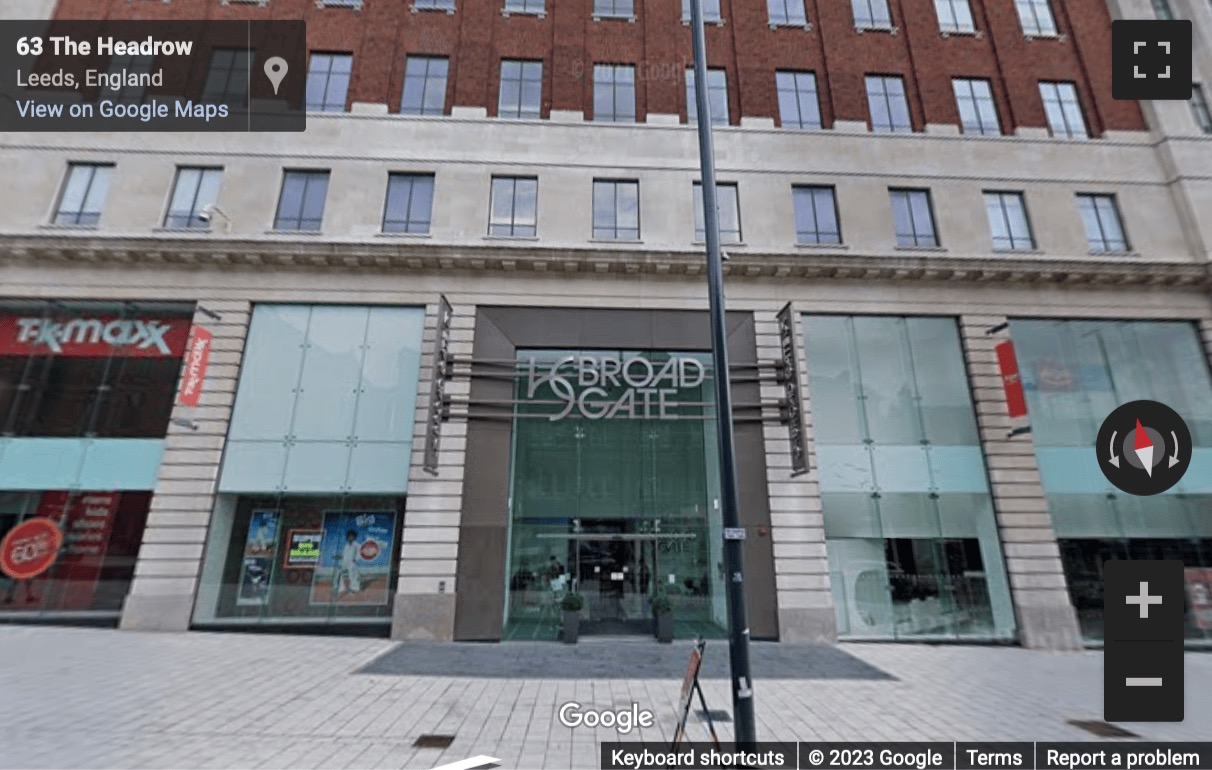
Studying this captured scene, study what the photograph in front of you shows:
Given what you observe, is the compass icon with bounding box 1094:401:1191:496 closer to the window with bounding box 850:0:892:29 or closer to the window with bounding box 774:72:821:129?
the window with bounding box 774:72:821:129

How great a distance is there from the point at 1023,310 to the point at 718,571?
12.1 m

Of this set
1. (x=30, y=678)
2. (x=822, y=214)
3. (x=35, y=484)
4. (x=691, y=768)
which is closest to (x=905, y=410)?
(x=822, y=214)

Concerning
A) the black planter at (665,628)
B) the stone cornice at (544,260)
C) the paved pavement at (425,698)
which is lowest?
the paved pavement at (425,698)

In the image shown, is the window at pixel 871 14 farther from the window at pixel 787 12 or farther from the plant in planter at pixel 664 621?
the plant in planter at pixel 664 621

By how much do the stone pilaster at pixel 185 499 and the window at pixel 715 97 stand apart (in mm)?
15276

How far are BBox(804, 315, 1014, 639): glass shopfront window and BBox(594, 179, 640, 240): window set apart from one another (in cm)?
622

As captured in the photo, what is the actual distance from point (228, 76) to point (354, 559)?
640 inches

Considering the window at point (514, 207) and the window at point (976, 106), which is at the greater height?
the window at point (976, 106)

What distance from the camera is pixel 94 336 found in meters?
15.0

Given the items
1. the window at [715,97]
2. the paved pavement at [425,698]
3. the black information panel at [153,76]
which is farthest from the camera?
the window at [715,97]

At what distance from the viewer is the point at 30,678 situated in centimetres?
885

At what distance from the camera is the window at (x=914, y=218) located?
16.6 metres

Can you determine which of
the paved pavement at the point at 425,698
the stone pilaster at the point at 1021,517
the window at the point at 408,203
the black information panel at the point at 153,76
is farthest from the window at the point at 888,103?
the black information panel at the point at 153,76

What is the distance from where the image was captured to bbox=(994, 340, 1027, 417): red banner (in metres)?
14.2
